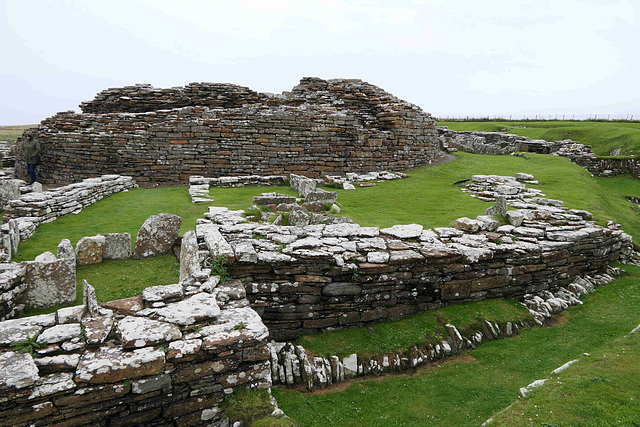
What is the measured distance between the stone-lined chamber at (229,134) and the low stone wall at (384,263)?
8.51 m

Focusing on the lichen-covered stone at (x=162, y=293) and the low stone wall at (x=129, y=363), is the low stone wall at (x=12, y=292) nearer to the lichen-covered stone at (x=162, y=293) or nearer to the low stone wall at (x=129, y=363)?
the low stone wall at (x=129, y=363)

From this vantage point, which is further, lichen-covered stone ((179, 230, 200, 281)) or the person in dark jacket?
the person in dark jacket

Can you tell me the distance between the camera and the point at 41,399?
128 inches

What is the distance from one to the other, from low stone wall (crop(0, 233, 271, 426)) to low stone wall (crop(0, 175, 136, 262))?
354 centimetres

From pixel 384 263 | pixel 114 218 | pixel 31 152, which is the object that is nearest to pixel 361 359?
pixel 384 263

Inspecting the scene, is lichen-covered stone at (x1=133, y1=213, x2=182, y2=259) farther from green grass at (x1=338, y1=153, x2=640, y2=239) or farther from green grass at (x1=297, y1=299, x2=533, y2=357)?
green grass at (x1=338, y1=153, x2=640, y2=239)

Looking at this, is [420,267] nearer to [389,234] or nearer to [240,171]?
[389,234]

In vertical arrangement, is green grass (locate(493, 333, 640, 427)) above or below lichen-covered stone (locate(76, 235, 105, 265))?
below

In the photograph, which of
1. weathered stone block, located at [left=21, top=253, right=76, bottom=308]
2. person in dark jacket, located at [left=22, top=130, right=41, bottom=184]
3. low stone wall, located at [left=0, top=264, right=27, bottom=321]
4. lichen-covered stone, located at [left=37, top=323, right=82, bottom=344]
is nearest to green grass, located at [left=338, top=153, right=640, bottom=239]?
weathered stone block, located at [left=21, top=253, right=76, bottom=308]

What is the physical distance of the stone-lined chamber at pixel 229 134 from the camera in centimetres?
1590

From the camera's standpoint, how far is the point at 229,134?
16.4 metres

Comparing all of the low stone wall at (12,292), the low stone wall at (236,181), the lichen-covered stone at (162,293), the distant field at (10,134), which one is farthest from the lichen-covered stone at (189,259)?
the distant field at (10,134)

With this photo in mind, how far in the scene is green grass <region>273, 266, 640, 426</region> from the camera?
472 centimetres

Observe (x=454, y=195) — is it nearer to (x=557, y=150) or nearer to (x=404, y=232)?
(x=404, y=232)
